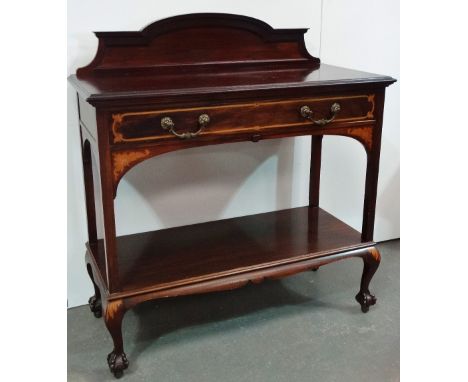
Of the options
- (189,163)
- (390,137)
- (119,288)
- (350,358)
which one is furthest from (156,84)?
(390,137)

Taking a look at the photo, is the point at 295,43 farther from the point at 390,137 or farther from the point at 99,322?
the point at 99,322

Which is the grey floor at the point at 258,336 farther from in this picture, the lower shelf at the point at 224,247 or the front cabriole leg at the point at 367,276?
the lower shelf at the point at 224,247

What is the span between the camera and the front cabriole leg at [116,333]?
1634 mm

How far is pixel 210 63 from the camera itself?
191 cm

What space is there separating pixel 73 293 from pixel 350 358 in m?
1.18

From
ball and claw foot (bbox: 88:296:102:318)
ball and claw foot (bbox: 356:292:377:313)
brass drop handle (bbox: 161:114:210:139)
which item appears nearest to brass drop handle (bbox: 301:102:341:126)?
brass drop handle (bbox: 161:114:210:139)

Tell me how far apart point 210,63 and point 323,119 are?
1.67 feet

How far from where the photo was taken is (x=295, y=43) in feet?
6.66

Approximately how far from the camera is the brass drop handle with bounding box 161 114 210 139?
1501 millimetres

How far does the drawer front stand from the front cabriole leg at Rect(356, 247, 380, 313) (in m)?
0.56

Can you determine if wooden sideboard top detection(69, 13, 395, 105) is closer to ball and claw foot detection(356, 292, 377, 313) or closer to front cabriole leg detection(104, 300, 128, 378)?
front cabriole leg detection(104, 300, 128, 378)

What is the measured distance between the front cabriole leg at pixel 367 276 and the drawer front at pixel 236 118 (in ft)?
1.85

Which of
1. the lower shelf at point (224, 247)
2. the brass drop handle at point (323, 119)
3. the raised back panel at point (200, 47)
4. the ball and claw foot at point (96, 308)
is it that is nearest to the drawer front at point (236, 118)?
the brass drop handle at point (323, 119)

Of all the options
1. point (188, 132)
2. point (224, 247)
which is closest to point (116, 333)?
point (224, 247)
